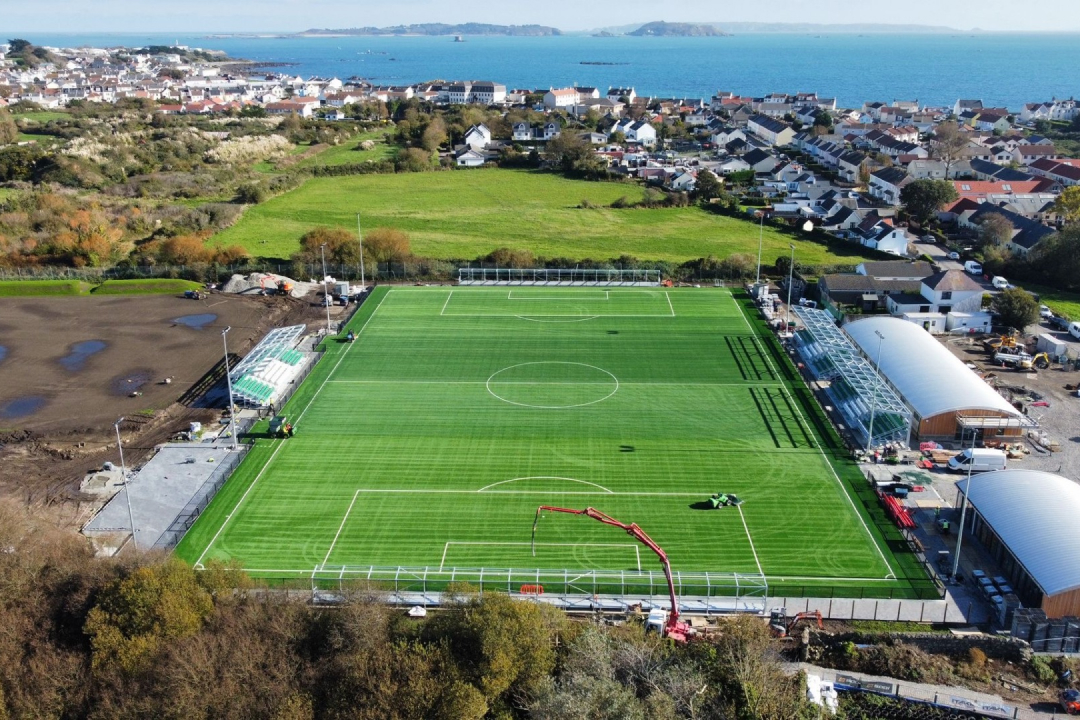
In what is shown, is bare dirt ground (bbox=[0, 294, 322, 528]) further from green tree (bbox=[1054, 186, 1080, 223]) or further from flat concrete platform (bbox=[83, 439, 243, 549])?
green tree (bbox=[1054, 186, 1080, 223])

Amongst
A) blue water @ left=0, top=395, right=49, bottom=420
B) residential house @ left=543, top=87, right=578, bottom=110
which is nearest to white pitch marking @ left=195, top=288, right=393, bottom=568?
blue water @ left=0, top=395, right=49, bottom=420

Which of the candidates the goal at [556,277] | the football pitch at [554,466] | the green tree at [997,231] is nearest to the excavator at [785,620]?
the football pitch at [554,466]

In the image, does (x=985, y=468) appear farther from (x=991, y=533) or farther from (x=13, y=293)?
(x=13, y=293)

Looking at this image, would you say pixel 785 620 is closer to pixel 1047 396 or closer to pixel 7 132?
pixel 1047 396

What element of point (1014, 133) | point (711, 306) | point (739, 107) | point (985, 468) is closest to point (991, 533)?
point (985, 468)

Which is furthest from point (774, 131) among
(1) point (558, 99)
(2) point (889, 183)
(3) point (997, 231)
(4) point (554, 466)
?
(4) point (554, 466)

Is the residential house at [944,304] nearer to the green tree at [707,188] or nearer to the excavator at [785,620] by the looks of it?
the excavator at [785,620]
